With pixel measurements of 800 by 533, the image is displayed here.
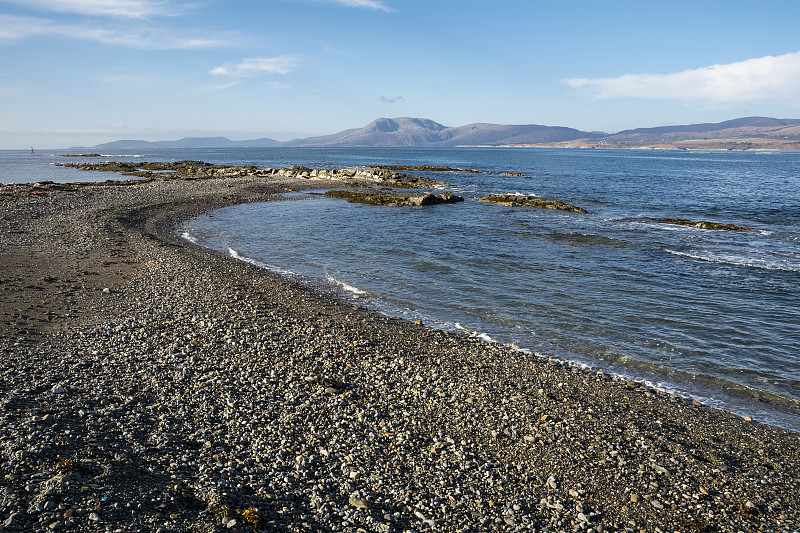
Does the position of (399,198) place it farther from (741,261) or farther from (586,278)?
(741,261)

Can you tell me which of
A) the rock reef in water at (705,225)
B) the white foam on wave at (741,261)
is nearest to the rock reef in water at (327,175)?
the rock reef in water at (705,225)

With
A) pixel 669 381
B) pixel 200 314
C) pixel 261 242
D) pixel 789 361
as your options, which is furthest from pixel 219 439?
pixel 261 242

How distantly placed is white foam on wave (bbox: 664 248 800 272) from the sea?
0.36 ft

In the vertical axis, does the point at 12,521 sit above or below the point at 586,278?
above

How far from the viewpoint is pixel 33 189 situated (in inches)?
1933

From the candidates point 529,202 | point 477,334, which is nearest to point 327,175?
point 529,202

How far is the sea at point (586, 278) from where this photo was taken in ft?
43.4

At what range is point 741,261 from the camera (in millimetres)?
25203

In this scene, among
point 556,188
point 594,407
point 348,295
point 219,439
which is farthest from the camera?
point 556,188

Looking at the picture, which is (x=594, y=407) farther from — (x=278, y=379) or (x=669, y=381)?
(x=278, y=379)

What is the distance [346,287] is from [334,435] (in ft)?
38.7

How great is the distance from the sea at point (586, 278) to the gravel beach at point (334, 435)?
183 cm

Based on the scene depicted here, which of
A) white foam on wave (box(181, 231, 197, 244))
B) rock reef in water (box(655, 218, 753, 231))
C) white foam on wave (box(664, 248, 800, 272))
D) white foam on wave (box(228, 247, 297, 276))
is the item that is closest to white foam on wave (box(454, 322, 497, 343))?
white foam on wave (box(228, 247, 297, 276))

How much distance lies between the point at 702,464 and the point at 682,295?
12.6 m
